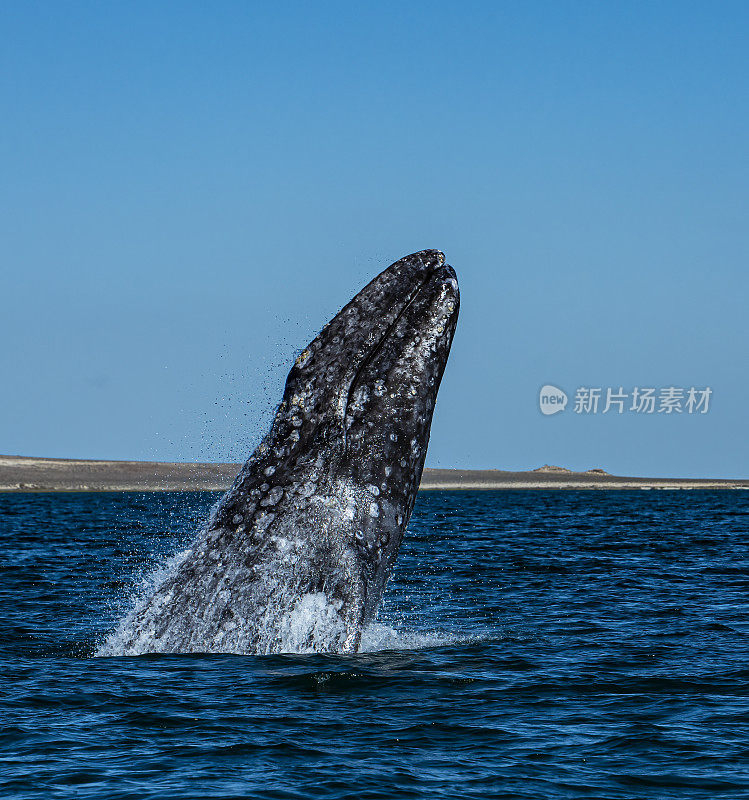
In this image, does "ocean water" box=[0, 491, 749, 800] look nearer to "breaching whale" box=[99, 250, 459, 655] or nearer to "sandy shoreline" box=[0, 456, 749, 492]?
"breaching whale" box=[99, 250, 459, 655]

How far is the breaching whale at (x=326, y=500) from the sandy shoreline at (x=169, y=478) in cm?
6371

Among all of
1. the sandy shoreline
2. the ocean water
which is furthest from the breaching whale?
the sandy shoreline

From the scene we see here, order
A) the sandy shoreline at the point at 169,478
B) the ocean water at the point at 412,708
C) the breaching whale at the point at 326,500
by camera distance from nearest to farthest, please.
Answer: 1. the ocean water at the point at 412,708
2. the breaching whale at the point at 326,500
3. the sandy shoreline at the point at 169,478

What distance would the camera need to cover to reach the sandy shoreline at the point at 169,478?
74.2m

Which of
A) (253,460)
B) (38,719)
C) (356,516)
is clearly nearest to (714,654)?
(356,516)

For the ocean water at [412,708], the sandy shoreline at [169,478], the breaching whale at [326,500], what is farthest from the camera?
the sandy shoreline at [169,478]

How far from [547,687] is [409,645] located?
1.76 meters

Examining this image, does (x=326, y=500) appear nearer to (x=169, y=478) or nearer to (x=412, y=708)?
(x=412, y=708)

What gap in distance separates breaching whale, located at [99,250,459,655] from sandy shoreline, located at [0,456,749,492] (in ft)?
209

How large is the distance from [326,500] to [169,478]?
7857cm

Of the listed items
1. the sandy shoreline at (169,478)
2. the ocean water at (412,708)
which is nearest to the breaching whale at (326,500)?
the ocean water at (412,708)

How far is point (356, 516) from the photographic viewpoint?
7758mm

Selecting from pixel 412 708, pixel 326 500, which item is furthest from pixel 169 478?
pixel 412 708

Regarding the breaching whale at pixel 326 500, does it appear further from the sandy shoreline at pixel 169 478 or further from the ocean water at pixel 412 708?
the sandy shoreline at pixel 169 478
